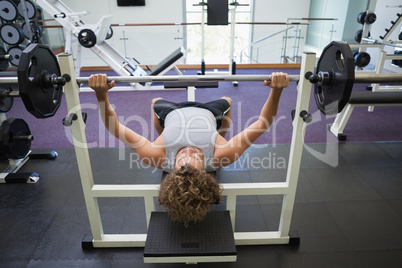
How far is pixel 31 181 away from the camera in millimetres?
2039

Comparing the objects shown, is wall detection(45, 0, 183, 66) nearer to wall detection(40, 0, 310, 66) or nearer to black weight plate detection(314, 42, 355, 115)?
wall detection(40, 0, 310, 66)

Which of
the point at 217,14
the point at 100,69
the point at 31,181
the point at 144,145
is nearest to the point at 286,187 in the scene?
the point at 144,145

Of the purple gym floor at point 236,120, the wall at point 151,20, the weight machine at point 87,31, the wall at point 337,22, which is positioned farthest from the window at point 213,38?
the weight machine at point 87,31

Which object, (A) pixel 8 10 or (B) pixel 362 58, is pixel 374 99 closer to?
(B) pixel 362 58

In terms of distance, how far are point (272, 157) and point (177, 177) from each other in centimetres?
149

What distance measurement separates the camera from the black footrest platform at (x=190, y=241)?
1.11 metres

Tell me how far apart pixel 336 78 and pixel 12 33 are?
4.33 m

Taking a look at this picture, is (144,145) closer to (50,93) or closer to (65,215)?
(50,93)

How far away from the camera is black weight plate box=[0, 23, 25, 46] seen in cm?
382

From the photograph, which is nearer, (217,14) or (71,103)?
(71,103)

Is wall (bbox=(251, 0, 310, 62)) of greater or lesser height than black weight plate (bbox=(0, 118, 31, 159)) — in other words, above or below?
above

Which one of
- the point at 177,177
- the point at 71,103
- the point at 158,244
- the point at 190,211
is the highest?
the point at 71,103

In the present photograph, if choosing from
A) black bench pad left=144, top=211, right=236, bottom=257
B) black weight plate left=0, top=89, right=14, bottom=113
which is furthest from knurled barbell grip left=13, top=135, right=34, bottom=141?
black bench pad left=144, top=211, right=236, bottom=257

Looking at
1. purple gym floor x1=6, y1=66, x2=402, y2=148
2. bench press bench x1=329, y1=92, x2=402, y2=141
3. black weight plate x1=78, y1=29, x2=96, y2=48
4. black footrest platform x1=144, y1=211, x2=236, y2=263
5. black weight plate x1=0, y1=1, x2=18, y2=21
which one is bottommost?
purple gym floor x1=6, y1=66, x2=402, y2=148
